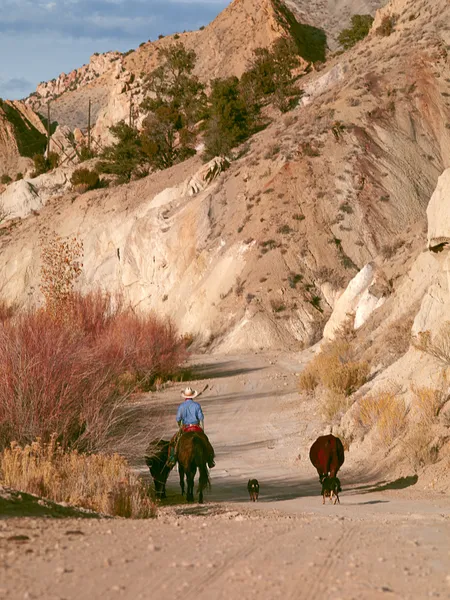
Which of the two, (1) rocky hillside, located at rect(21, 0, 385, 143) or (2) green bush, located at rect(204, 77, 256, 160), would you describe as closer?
(2) green bush, located at rect(204, 77, 256, 160)

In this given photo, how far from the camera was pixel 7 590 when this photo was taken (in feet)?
20.9

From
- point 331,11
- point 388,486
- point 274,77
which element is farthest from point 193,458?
point 331,11

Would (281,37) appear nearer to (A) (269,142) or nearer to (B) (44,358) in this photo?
(A) (269,142)

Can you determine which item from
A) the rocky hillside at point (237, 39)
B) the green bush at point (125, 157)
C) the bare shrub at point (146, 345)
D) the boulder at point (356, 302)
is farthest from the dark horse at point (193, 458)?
the rocky hillside at point (237, 39)

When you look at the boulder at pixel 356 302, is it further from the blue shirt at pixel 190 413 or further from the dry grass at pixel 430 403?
the blue shirt at pixel 190 413

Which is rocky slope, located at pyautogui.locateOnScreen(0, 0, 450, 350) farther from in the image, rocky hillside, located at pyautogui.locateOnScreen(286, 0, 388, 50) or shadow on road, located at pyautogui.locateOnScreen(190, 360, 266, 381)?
rocky hillside, located at pyautogui.locateOnScreen(286, 0, 388, 50)

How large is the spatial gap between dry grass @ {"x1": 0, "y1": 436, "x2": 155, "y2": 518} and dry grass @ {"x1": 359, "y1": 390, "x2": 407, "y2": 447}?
23.0 ft

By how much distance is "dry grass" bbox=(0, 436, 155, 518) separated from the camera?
1155 cm

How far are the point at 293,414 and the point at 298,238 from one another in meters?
23.7

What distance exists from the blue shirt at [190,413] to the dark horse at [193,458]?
1.97ft

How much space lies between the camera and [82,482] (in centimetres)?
1209

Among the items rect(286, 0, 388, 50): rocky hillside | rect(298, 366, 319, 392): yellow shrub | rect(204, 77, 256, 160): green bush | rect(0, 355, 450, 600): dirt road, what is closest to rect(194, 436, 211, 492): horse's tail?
rect(0, 355, 450, 600): dirt road

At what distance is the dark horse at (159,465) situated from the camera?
15648 millimetres

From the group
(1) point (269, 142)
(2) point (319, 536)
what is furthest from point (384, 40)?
(2) point (319, 536)
